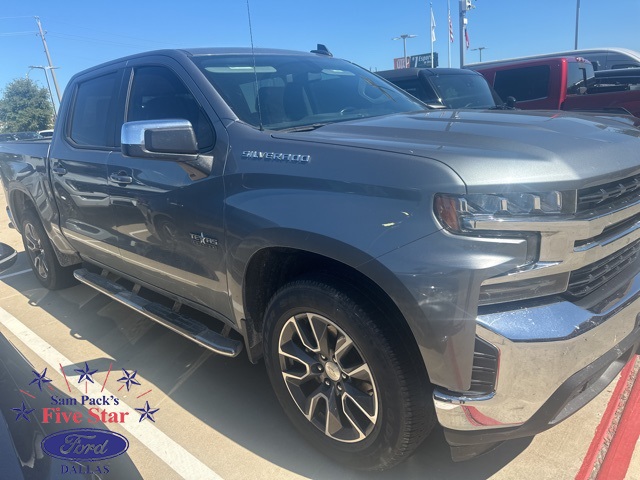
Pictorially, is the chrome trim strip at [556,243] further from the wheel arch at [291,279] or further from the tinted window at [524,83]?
the tinted window at [524,83]

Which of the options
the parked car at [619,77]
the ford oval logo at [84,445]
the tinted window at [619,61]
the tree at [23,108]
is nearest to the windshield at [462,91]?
the parked car at [619,77]

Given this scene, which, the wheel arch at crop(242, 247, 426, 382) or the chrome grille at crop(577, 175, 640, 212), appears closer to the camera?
the chrome grille at crop(577, 175, 640, 212)

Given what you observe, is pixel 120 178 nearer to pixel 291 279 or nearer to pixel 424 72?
pixel 291 279

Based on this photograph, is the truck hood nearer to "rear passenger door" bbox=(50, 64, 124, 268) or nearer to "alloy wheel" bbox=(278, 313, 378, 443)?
"alloy wheel" bbox=(278, 313, 378, 443)

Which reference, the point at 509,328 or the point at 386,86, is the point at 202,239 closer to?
the point at 509,328

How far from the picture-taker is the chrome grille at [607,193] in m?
1.82

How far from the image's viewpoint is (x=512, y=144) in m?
1.92

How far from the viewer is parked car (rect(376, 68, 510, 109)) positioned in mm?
7430

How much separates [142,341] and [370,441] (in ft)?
7.53

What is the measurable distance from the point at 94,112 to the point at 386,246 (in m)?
2.96

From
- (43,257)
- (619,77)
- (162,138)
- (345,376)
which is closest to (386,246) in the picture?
(345,376)

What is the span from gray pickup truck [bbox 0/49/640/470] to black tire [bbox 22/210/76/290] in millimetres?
2122

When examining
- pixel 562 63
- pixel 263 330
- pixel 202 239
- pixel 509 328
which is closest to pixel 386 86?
pixel 202 239

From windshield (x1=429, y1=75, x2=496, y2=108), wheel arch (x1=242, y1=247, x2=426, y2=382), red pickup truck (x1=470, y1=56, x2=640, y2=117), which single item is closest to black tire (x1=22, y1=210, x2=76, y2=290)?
wheel arch (x1=242, y1=247, x2=426, y2=382)
